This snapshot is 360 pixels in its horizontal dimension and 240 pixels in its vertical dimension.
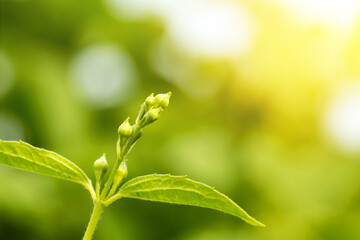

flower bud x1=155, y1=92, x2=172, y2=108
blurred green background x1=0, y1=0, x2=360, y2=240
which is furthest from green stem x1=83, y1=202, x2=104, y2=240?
blurred green background x1=0, y1=0, x2=360, y2=240

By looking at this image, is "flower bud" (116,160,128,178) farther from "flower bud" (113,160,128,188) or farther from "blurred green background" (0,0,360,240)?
"blurred green background" (0,0,360,240)

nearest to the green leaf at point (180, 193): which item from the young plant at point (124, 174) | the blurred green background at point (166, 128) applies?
the young plant at point (124, 174)

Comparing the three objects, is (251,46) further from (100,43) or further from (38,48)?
(38,48)

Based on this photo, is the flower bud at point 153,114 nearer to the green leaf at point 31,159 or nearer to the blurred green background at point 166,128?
the green leaf at point 31,159

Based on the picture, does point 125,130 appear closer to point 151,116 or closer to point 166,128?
point 151,116

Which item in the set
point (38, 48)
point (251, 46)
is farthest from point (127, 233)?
point (251, 46)

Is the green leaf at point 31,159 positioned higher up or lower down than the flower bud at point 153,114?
lower down

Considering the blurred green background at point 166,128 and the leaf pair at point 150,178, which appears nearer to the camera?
the leaf pair at point 150,178

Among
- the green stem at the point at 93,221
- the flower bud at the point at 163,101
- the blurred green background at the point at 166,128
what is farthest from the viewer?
the blurred green background at the point at 166,128

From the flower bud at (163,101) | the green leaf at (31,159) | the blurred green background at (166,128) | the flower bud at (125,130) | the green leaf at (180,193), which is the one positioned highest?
the blurred green background at (166,128)
